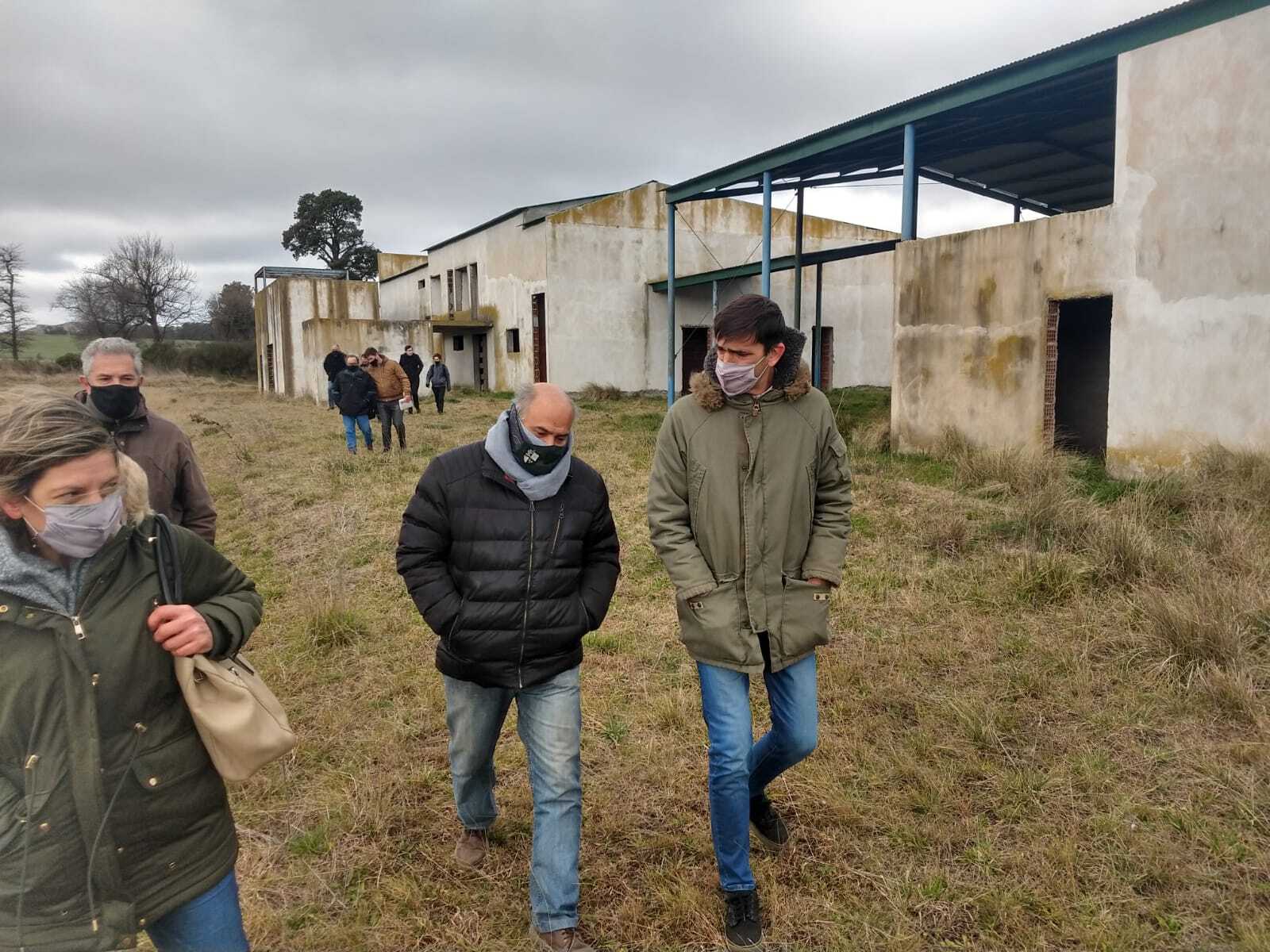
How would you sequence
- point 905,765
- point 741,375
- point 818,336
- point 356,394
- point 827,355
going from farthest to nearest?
point 827,355
point 818,336
point 356,394
point 905,765
point 741,375

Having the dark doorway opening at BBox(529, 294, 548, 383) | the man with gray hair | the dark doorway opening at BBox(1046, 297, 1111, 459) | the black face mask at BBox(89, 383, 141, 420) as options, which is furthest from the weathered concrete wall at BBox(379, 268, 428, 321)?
the black face mask at BBox(89, 383, 141, 420)

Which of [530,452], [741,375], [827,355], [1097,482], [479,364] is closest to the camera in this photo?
[530,452]

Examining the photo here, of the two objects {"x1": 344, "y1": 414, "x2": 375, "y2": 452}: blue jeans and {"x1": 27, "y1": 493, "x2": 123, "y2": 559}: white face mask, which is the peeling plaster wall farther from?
{"x1": 27, "y1": 493, "x2": 123, "y2": 559}: white face mask

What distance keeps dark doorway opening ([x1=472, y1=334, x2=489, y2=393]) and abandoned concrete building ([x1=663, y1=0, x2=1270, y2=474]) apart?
17207 mm

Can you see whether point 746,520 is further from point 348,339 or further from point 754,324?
point 348,339

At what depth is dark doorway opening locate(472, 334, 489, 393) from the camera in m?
28.9

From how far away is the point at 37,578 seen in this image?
1.68 metres

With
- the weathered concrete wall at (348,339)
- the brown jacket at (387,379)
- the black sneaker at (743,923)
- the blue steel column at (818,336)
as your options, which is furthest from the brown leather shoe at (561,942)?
the weathered concrete wall at (348,339)

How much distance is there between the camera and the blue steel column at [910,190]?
39.2 feet

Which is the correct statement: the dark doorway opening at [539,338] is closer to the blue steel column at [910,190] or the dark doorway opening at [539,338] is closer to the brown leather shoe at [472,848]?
A: the blue steel column at [910,190]

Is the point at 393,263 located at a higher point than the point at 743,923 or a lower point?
higher

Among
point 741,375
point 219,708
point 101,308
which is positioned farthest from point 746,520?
point 101,308

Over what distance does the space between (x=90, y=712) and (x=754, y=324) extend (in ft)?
6.86

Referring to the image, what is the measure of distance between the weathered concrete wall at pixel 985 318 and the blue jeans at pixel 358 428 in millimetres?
7886
